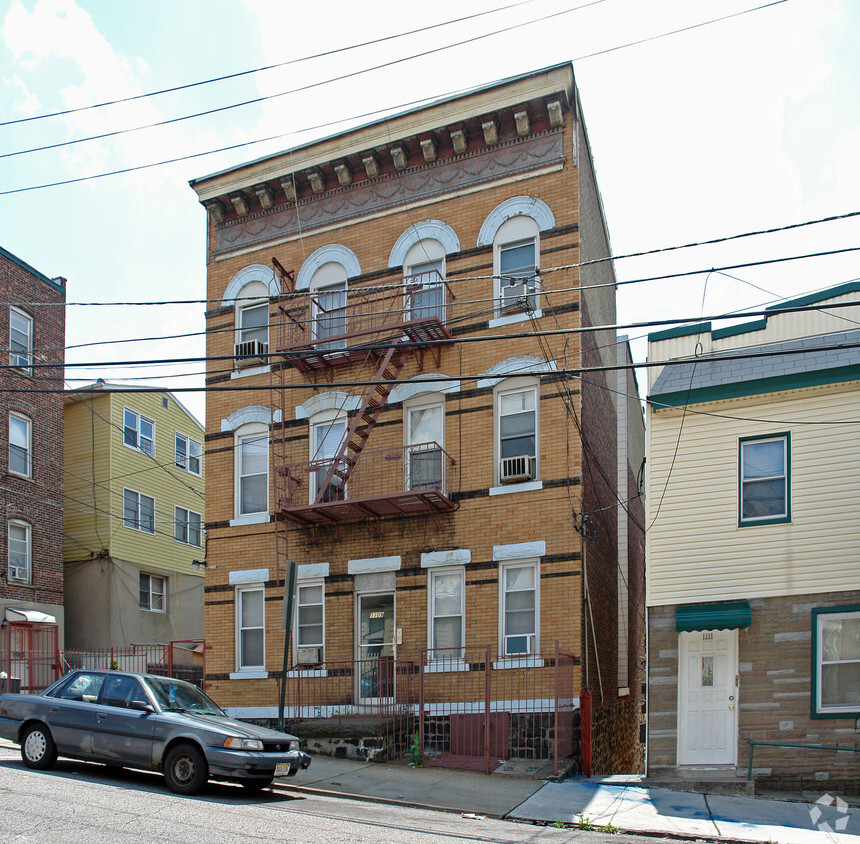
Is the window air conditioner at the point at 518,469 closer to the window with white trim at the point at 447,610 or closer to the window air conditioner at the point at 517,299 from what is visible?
the window with white trim at the point at 447,610

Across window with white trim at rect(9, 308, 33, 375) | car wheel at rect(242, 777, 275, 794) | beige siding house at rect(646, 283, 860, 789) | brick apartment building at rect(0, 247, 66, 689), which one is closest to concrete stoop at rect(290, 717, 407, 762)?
car wheel at rect(242, 777, 275, 794)

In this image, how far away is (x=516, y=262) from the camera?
1891 centimetres

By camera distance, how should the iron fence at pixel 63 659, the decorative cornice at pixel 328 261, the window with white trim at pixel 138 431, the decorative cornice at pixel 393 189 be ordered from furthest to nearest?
the window with white trim at pixel 138 431 → the iron fence at pixel 63 659 → the decorative cornice at pixel 328 261 → the decorative cornice at pixel 393 189

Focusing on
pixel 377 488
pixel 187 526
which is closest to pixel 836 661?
pixel 377 488

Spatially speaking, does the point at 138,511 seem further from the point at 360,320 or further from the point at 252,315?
the point at 360,320

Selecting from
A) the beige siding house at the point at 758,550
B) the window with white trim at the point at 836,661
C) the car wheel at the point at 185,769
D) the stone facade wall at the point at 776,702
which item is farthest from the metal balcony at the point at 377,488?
the car wheel at the point at 185,769

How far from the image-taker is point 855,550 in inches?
590

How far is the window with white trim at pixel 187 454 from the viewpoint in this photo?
33.5 meters

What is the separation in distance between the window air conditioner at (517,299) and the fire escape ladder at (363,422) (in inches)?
80.1

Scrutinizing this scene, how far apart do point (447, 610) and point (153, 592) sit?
1574cm

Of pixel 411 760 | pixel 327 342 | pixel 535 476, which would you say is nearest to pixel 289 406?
pixel 327 342

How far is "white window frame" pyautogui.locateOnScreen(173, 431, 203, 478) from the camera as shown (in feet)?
109

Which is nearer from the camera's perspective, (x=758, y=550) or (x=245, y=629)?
(x=758, y=550)

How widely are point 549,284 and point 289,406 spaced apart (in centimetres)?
595
